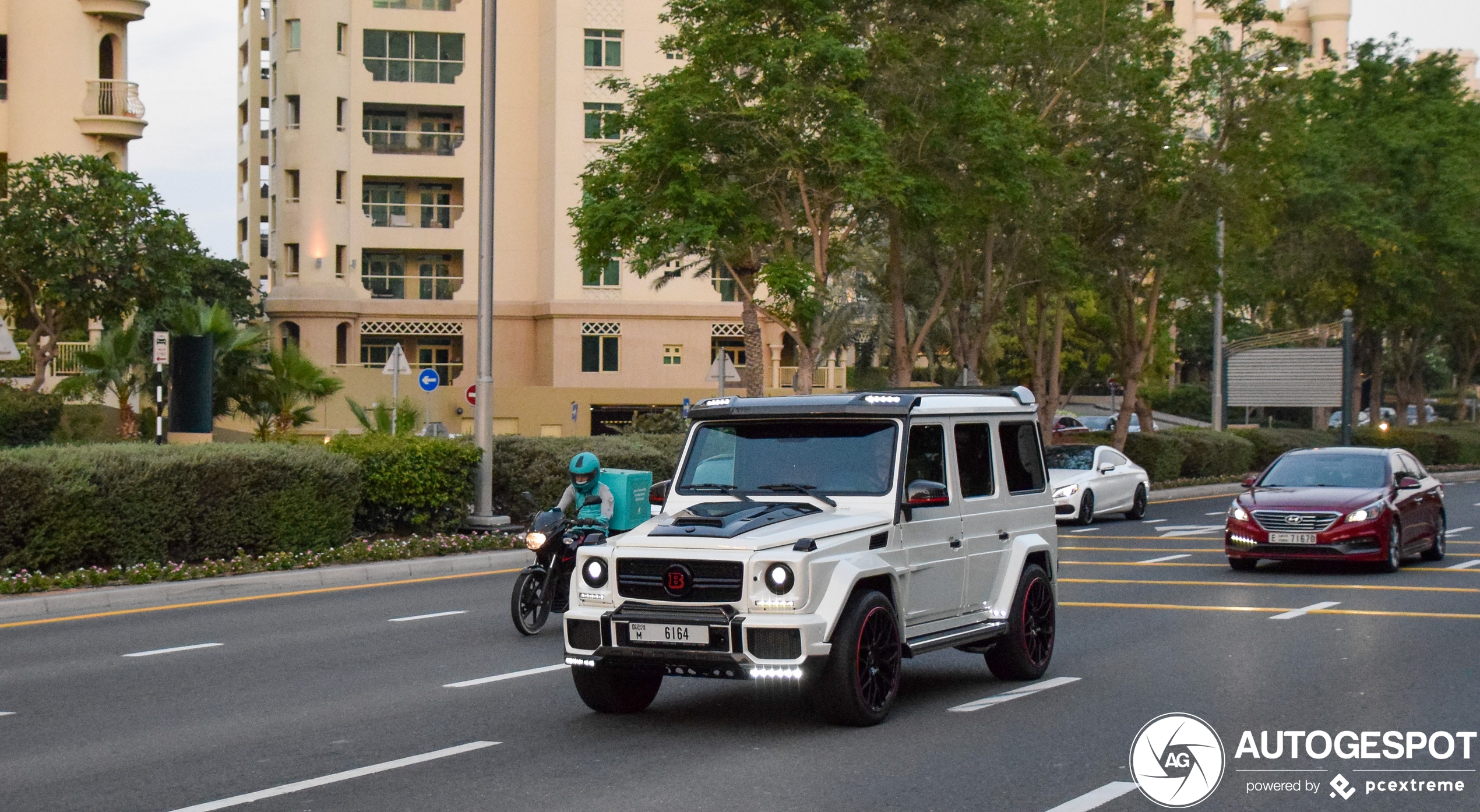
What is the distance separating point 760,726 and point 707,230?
1880 centimetres

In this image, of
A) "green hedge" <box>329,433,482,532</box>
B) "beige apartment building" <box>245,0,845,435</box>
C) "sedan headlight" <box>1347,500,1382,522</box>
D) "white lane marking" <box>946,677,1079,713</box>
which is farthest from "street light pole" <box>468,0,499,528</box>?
"beige apartment building" <box>245,0,845,435</box>

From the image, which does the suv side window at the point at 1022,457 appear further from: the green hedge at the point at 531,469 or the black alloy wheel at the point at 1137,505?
the black alloy wheel at the point at 1137,505

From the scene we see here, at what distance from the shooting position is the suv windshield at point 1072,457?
1144 inches

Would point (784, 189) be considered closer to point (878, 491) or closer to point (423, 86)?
point (878, 491)

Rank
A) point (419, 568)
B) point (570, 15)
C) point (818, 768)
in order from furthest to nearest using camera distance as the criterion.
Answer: point (570, 15), point (419, 568), point (818, 768)

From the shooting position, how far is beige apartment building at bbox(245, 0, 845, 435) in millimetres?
61344

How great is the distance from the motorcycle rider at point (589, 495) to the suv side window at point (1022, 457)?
392 cm

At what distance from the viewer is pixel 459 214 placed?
6312 centimetres

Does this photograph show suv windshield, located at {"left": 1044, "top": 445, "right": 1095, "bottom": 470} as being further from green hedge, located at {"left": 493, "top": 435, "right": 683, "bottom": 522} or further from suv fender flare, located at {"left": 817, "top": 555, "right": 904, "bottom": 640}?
suv fender flare, located at {"left": 817, "top": 555, "right": 904, "bottom": 640}

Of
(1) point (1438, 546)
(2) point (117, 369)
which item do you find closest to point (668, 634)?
(1) point (1438, 546)

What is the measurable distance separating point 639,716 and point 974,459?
274cm

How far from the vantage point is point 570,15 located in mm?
61812

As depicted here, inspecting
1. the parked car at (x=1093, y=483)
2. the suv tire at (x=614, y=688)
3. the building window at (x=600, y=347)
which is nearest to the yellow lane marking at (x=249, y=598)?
the suv tire at (x=614, y=688)

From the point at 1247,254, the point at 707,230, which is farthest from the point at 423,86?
the point at 707,230
